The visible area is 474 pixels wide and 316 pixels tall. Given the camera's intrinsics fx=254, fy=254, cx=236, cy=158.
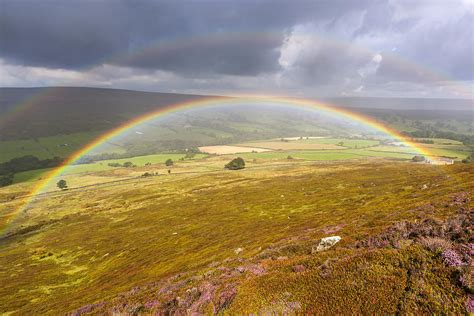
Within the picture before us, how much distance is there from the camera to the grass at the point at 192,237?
12.3m

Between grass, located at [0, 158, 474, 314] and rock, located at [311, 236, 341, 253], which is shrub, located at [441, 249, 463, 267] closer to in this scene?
grass, located at [0, 158, 474, 314]

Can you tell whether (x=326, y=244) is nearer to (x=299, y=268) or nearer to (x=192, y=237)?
(x=299, y=268)

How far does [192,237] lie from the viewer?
50.7 meters

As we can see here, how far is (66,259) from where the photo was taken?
5103cm

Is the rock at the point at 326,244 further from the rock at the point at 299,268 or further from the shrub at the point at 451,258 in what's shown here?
the shrub at the point at 451,258

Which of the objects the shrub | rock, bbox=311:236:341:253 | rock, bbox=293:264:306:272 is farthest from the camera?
rock, bbox=311:236:341:253

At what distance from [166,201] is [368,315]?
92.6m

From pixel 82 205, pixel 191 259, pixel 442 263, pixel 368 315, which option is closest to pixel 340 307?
pixel 368 315

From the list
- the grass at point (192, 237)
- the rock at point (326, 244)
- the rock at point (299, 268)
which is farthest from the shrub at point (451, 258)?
the rock at point (326, 244)

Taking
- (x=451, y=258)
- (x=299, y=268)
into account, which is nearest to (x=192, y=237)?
(x=299, y=268)

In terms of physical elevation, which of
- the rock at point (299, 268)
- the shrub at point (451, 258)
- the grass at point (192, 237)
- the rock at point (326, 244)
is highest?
the shrub at point (451, 258)

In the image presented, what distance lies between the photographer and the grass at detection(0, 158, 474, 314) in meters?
12.3

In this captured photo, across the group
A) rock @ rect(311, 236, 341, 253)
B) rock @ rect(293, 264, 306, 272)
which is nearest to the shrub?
rock @ rect(293, 264, 306, 272)

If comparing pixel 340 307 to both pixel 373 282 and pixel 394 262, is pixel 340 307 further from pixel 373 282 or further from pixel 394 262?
pixel 394 262
